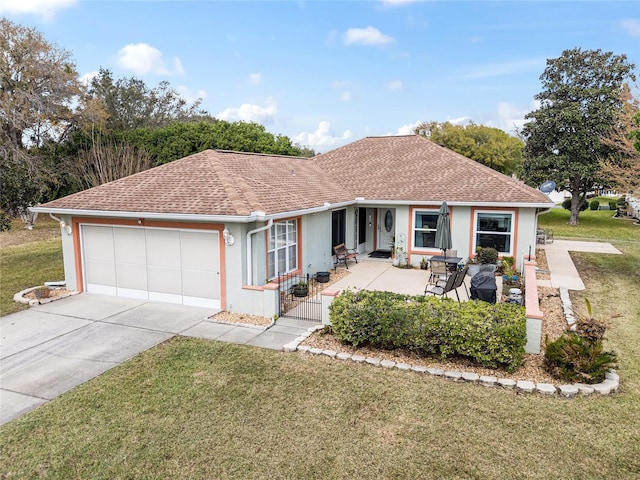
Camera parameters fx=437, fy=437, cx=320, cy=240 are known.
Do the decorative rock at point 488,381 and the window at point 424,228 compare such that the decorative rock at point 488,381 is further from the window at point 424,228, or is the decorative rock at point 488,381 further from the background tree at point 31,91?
the background tree at point 31,91

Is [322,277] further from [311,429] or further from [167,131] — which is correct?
[167,131]

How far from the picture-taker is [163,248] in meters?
12.4

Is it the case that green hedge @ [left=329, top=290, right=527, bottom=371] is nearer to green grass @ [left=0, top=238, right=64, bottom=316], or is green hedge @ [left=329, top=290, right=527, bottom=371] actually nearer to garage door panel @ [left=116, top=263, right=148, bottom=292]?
garage door panel @ [left=116, top=263, right=148, bottom=292]

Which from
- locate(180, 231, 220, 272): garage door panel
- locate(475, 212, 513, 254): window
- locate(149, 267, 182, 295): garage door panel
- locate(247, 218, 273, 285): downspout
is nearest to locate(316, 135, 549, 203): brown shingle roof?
locate(475, 212, 513, 254): window

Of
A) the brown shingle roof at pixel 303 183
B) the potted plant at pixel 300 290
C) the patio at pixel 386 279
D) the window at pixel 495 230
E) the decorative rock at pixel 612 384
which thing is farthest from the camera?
the window at pixel 495 230

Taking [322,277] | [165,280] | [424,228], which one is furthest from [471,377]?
[424,228]

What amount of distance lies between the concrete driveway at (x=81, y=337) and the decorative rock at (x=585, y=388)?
5.55 metres

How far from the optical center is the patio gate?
1137 cm

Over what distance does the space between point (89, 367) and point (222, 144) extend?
998 inches

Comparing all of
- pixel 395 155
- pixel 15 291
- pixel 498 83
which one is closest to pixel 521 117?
pixel 498 83

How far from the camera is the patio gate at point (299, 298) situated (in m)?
11.4

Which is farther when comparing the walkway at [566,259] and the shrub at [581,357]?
the walkway at [566,259]

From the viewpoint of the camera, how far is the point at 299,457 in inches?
223

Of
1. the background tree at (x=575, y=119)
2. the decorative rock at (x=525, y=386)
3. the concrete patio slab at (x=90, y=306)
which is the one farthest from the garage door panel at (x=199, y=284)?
the background tree at (x=575, y=119)
